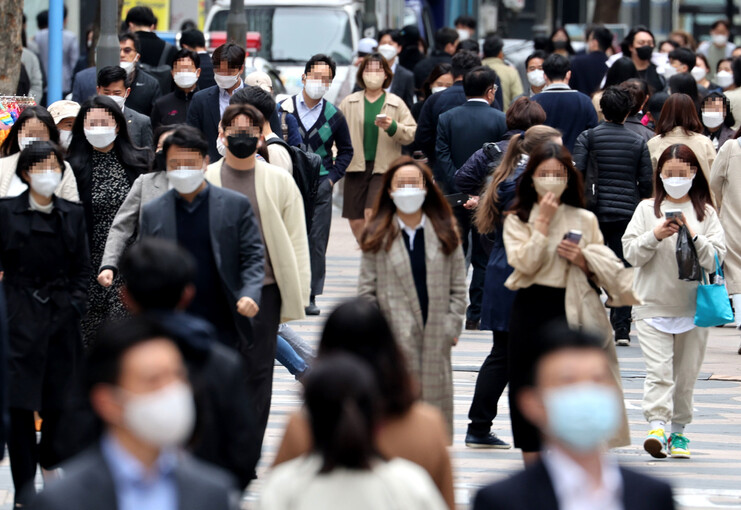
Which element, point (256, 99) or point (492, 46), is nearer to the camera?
point (256, 99)

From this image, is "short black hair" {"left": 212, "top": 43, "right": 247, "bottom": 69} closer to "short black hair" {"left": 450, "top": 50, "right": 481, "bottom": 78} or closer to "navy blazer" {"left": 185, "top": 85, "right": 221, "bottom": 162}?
"navy blazer" {"left": 185, "top": 85, "right": 221, "bottom": 162}

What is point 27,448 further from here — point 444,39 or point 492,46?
point 444,39

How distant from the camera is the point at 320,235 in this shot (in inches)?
485

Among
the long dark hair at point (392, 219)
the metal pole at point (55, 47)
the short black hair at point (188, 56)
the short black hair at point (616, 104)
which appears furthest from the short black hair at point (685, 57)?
the long dark hair at point (392, 219)

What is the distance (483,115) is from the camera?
11.8 m

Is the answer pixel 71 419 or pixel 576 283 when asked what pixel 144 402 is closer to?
pixel 71 419

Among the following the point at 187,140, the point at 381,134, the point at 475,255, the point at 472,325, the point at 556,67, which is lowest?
the point at 472,325

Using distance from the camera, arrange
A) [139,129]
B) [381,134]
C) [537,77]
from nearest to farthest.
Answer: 1. [139,129]
2. [381,134]
3. [537,77]

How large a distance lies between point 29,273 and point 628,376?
497 cm

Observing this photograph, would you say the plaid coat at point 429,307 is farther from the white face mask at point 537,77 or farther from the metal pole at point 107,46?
the white face mask at point 537,77

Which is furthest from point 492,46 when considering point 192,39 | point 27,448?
point 27,448

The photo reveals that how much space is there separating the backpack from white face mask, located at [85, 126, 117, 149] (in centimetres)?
141

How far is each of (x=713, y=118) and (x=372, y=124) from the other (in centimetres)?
273

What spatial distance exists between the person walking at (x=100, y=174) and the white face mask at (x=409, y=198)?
2.03 metres
